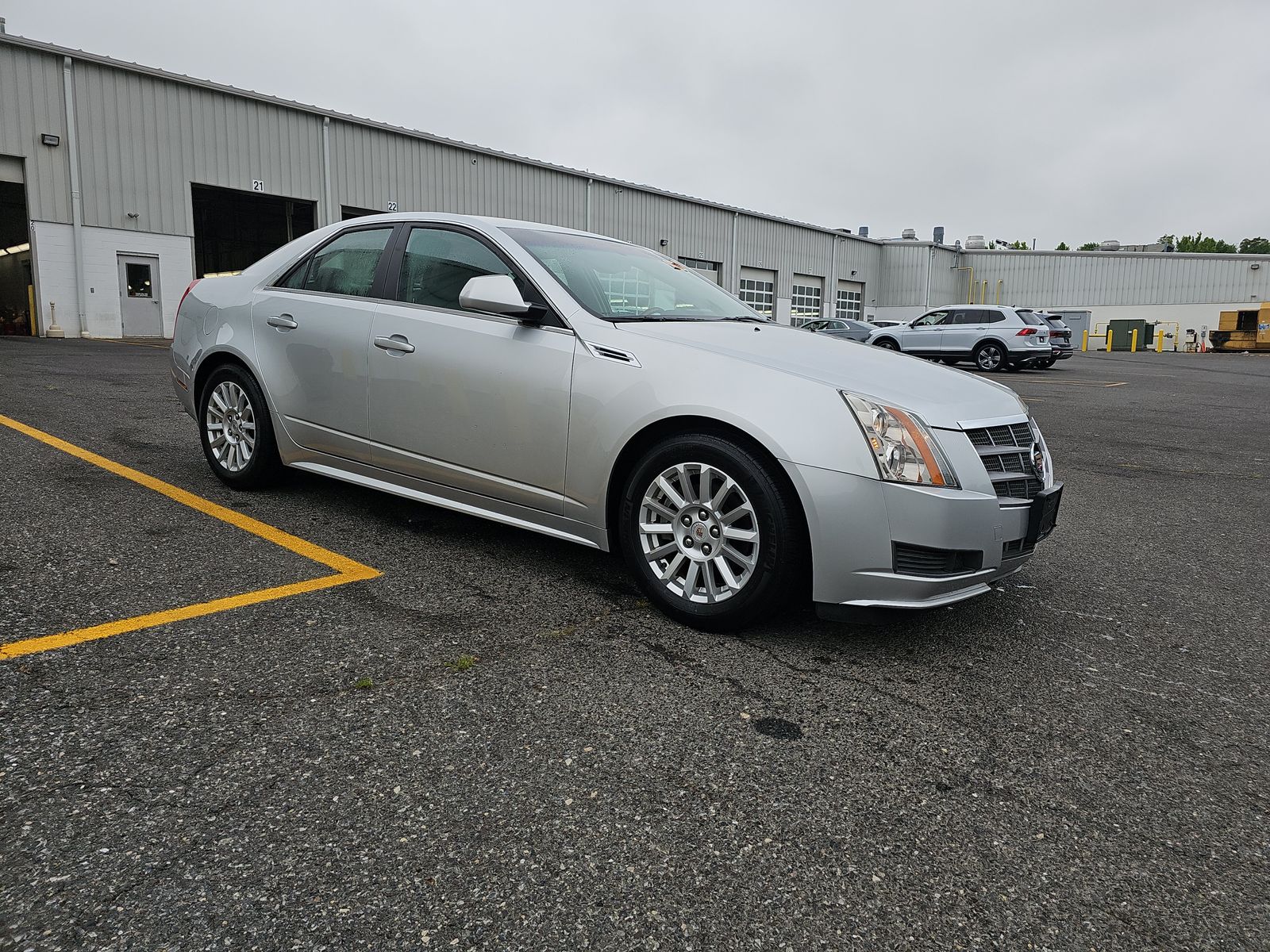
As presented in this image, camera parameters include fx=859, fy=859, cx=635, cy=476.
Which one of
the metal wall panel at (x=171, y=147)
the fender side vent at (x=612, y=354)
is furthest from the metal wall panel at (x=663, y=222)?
the fender side vent at (x=612, y=354)

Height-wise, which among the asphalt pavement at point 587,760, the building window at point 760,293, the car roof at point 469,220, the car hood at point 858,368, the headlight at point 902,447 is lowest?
the asphalt pavement at point 587,760

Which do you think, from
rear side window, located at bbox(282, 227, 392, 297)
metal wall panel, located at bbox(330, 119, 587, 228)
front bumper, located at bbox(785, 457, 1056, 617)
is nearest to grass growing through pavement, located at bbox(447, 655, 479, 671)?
front bumper, located at bbox(785, 457, 1056, 617)

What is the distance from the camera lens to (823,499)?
9.47 feet

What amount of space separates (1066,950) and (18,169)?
24.7 metres

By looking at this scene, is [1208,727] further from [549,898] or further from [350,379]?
[350,379]

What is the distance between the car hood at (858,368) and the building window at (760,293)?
34814mm

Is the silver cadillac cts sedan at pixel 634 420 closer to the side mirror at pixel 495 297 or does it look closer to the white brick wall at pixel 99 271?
the side mirror at pixel 495 297

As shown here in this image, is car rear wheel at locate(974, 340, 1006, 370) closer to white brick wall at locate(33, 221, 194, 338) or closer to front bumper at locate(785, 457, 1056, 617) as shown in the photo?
white brick wall at locate(33, 221, 194, 338)

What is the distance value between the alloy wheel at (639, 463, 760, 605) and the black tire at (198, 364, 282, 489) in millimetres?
2458

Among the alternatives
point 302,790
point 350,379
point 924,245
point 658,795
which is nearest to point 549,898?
point 658,795

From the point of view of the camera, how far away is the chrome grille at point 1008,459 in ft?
9.98

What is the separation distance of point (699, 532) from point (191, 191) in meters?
23.6

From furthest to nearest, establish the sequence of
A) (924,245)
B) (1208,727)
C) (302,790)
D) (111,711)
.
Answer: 1. (924,245)
2. (1208,727)
3. (111,711)
4. (302,790)

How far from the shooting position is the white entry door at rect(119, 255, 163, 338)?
2150 cm
